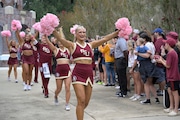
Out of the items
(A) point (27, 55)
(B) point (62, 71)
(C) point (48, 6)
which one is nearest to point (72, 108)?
(B) point (62, 71)

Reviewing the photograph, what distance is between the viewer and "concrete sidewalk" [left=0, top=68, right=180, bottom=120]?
7.60 metres

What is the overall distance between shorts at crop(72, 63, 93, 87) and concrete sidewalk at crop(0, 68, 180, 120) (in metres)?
1.40

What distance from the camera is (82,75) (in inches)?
251

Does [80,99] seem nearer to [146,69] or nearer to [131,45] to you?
[146,69]

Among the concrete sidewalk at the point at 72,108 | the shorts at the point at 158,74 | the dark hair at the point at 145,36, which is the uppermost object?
the dark hair at the point at 145,36

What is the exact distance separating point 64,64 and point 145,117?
2572mm

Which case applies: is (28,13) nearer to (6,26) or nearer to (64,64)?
(6,26)

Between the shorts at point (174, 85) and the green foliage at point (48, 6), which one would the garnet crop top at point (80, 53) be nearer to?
the shorts at point (174, 85)

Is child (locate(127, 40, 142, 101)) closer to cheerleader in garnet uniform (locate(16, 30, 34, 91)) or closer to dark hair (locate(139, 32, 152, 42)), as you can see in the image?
dark hair (locate(139, 32, 152, 42))

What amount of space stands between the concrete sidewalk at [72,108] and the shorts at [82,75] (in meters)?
1.40

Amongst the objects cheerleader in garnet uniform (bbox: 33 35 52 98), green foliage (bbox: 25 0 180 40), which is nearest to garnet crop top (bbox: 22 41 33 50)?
cheerleader in garnet uniform (bbox: 33 35 52 98)

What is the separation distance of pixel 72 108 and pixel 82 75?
2.40 m

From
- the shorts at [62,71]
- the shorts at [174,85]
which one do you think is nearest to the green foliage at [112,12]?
the shorts at [174,85]

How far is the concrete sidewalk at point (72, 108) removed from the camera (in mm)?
7602
